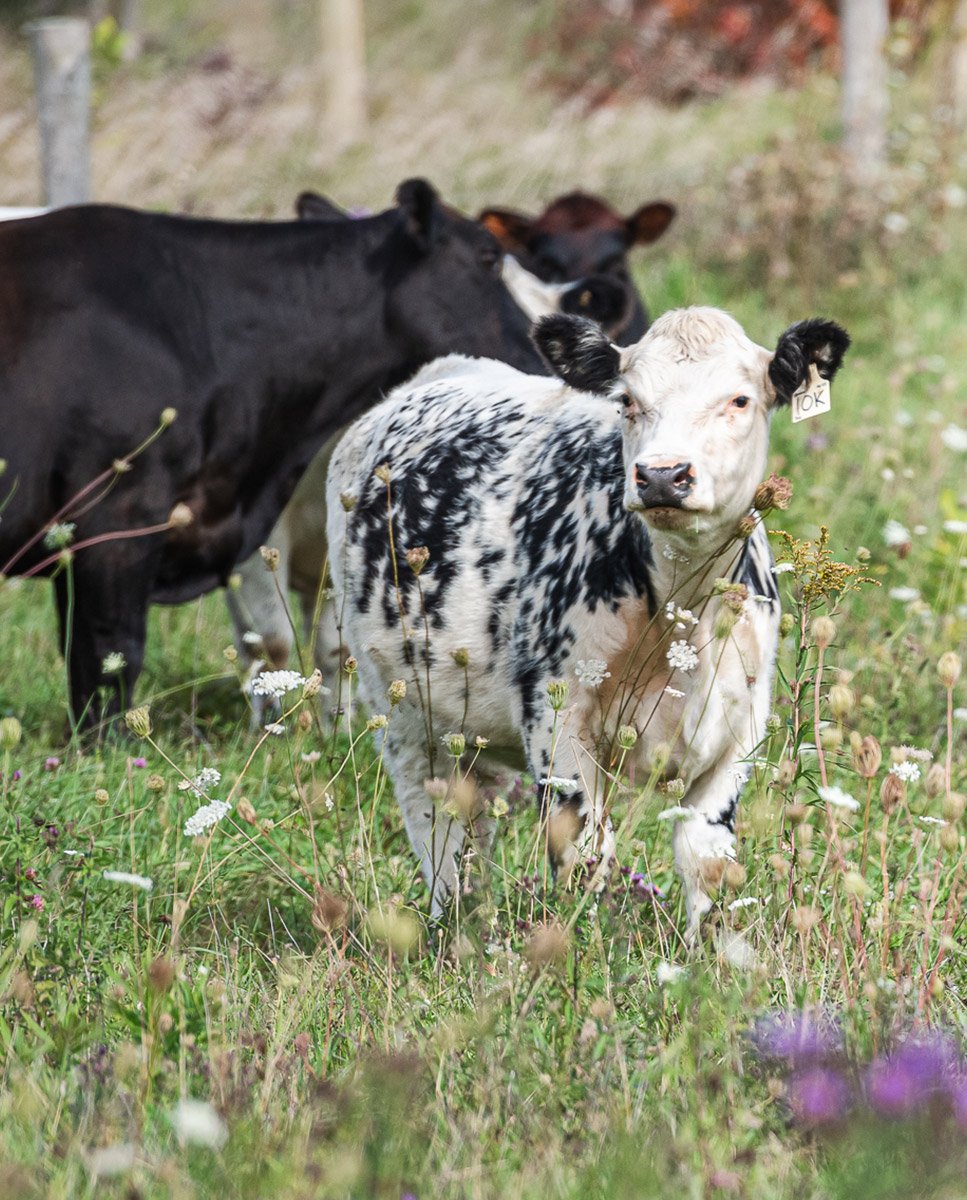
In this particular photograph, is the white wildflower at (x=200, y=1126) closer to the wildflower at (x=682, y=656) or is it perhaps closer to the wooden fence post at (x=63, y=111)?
the wildflower at (x=682, y=656)

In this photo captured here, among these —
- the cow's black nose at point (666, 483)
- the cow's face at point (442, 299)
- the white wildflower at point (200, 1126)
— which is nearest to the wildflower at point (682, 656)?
the cow's black nose at point (666, 483)

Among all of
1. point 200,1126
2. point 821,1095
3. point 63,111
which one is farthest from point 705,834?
point 63,111

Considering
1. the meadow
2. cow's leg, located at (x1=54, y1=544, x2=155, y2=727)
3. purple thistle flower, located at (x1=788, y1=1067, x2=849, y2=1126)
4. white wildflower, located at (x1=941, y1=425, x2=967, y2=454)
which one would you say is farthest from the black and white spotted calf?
white wildflower, located at (x1=941, y1=425, x2=967, y2=454)

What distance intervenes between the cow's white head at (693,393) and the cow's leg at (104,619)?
77.7 inches

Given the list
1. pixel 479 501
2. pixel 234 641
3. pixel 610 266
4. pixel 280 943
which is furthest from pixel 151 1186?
pixel 610 266

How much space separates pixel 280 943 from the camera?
141 inches

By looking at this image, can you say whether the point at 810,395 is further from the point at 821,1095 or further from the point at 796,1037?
the point at 821,1095

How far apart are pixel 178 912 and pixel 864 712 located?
2626 mm

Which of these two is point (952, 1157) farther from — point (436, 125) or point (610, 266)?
point (436, 125)

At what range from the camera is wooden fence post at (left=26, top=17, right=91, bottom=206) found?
7.40 m

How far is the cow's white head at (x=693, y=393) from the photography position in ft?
10.4

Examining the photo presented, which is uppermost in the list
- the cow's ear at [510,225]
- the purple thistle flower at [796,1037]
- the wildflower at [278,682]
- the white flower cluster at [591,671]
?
the wildflower at [278,682]

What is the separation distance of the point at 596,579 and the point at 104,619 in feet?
6.91

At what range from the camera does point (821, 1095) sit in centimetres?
215
